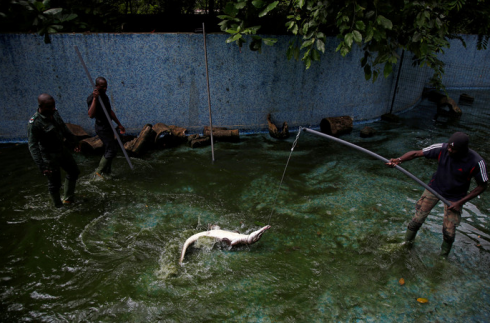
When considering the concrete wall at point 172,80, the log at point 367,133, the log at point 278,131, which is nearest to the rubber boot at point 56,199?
the concrete wall at point 172,80

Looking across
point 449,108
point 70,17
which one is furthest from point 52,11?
point 449,108

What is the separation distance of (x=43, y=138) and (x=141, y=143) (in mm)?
2837

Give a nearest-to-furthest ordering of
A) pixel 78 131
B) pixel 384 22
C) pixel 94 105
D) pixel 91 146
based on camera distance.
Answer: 1. pixel 384 22
2. pixel 94 105
3. pixel 91 146
4. pixel 78 131

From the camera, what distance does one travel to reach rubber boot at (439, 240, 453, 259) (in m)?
4.35

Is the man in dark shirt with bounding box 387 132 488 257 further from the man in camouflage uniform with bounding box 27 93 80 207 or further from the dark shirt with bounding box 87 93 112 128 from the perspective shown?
the dark shirt with bounding box 87 93 112 128

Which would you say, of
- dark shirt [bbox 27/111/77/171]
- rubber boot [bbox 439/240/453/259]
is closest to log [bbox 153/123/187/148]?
dark shirt [bbox 27/111/77/171]

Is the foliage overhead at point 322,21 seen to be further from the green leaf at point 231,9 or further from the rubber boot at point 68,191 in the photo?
the rubber boot at point 68,191

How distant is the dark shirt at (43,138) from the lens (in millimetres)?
4738

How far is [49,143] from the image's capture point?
16.2ft

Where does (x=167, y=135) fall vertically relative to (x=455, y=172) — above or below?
below

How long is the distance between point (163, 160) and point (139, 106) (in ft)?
6.29

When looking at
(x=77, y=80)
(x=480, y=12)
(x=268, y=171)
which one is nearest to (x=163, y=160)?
(x=268, y=171)

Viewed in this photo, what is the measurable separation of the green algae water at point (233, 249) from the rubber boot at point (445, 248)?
0.10 metres

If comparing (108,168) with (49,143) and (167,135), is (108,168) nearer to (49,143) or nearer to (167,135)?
(49,143)
